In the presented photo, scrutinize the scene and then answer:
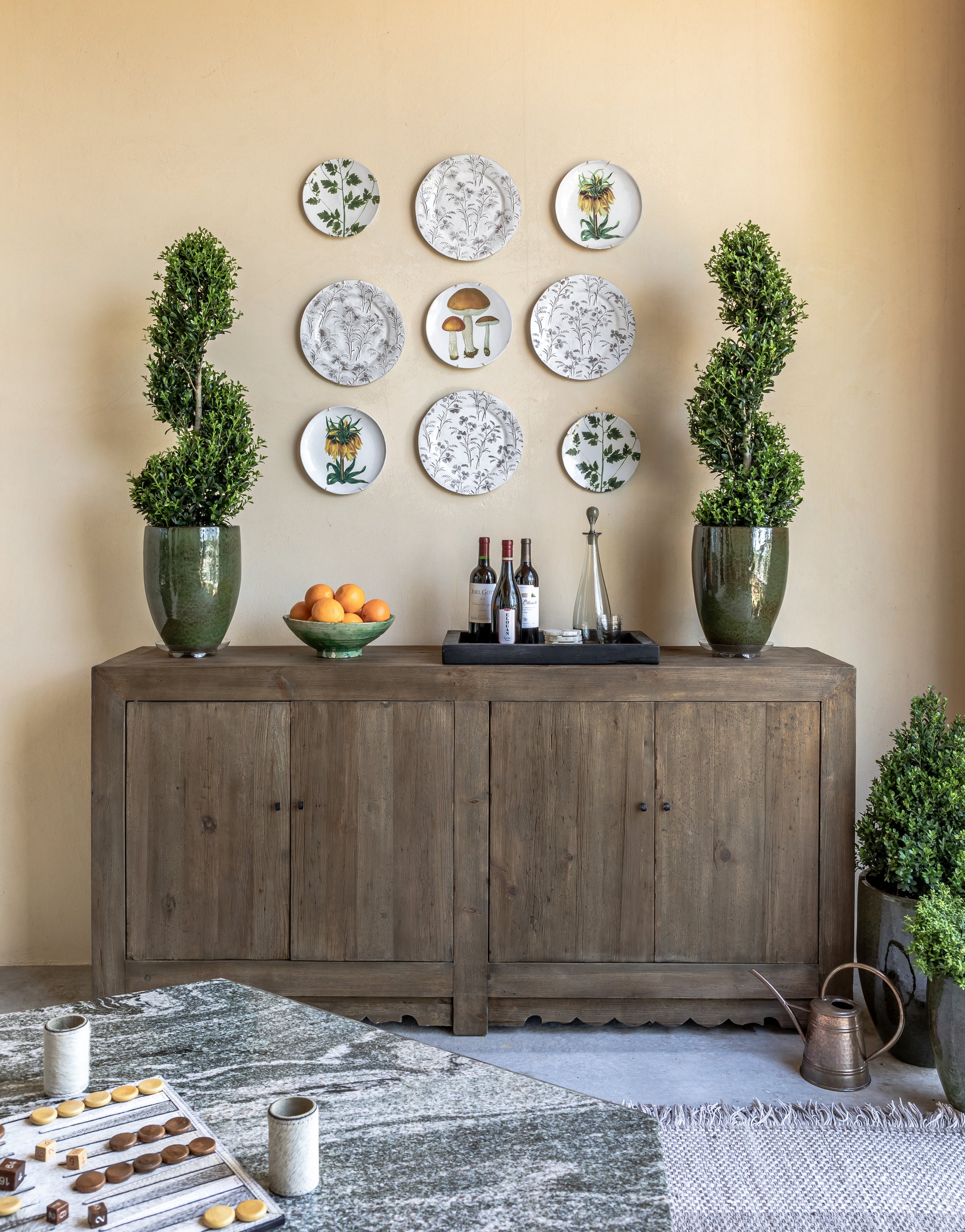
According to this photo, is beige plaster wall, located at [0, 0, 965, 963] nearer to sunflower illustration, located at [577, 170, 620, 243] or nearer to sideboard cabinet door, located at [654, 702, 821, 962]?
sunflower illustration, located at [577, 170, 620, 243]

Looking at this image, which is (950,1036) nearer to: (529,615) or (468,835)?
(468,835)

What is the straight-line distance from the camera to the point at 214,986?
1.58 meters

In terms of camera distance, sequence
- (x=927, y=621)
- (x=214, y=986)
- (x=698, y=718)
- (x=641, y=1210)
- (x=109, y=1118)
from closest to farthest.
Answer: (x=641, y=1210)
(x=109, y=1118)
(x=214, y=986)
(x=698, y=718)
(x=927, y=621)

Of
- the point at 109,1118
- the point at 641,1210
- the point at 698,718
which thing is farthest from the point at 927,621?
the point at 109,1118

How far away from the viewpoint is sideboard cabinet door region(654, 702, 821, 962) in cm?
249

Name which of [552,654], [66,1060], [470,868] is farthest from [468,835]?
[66,1060]

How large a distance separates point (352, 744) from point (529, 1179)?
1516mm

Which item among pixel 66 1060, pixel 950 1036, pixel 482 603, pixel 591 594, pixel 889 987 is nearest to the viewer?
pixel 66 1060

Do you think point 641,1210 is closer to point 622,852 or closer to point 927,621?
point 622,852

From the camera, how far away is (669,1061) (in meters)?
2.40

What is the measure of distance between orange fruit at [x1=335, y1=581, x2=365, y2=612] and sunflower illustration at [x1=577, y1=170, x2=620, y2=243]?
1.28 metres

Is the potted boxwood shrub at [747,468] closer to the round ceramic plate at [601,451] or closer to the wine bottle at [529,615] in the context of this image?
the round ceramic plate at [601,451]

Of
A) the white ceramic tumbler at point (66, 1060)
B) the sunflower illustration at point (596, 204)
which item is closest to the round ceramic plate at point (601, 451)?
the sunflower illustration at point (596, 204)

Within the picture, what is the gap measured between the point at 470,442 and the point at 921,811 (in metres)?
1.61
